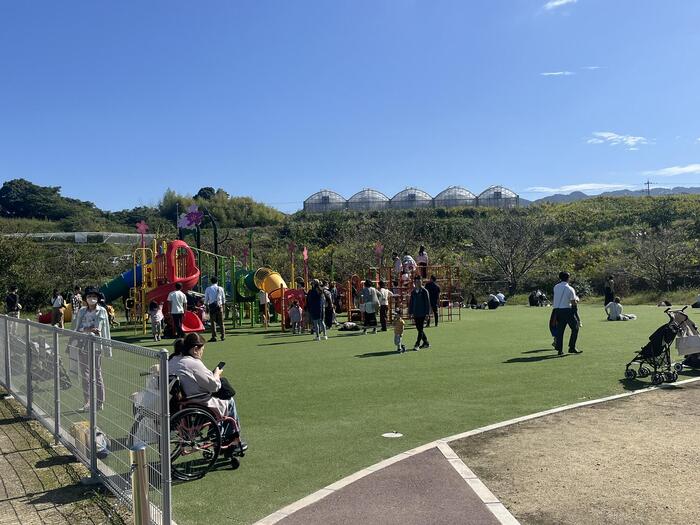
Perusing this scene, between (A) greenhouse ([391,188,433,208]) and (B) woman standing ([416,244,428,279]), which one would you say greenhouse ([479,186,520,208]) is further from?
(B) woman standing ([416,244,428,279])

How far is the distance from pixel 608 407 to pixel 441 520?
435cm

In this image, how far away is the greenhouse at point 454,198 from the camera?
72688 mm

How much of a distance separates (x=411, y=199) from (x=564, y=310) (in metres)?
61.2

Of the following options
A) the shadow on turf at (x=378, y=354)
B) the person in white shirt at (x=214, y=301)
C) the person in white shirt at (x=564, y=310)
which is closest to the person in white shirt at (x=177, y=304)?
the person in white shirt at (x=214, y=301)

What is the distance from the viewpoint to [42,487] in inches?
221

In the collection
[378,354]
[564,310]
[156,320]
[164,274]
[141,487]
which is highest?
[164,274]

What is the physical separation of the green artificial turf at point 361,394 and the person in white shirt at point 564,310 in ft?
1.21

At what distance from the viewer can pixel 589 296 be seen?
3444 centimetres

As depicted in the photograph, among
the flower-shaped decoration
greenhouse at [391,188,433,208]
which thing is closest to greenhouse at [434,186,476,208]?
greenhouse at [391,188,433,208]

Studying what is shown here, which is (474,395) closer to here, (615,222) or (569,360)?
(569,360)

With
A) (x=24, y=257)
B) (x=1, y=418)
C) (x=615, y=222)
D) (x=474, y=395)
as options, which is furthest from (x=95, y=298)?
(x=615, y=222)


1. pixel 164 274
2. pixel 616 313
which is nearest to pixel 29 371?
pixel 164 274

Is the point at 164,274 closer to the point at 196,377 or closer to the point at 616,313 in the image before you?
the point at 616,313

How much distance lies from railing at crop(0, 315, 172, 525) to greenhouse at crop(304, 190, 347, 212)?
6568 centimetres
